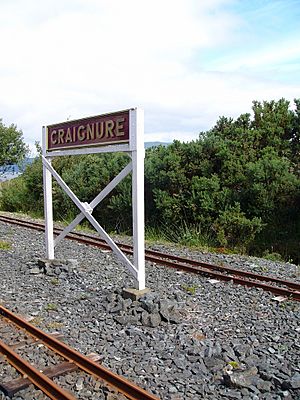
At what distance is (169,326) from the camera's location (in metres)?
5.98

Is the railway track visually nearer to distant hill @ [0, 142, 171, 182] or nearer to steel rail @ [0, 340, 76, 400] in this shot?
steel rail @ [0, 340, 76, 400]

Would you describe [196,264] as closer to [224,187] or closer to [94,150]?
[94,150]

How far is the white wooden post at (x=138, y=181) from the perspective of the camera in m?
6.68

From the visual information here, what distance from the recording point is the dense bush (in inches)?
539

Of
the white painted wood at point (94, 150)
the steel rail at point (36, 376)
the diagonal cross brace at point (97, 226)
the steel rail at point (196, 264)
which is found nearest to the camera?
the steel rail at point (36, 376)

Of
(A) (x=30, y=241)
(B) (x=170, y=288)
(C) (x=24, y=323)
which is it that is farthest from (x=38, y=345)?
(A) (x=30, y=241)

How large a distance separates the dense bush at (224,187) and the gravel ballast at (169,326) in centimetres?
427

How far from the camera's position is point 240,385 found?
4.27m

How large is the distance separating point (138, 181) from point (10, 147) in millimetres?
35725

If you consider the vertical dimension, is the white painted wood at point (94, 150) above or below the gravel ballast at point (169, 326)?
above

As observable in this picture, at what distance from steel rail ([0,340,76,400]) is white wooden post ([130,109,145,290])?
2.46m

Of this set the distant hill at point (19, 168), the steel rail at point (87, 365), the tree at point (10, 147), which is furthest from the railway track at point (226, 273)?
the tree at point (10, 147)

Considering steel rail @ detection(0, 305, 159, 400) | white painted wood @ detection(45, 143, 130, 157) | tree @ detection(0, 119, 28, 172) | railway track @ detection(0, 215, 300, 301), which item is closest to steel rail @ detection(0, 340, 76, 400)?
steel rail @ detection(0, 305, 159, 400)

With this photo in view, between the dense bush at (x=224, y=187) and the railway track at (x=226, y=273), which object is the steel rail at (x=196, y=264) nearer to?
the railway track at (x=226, y=273)
